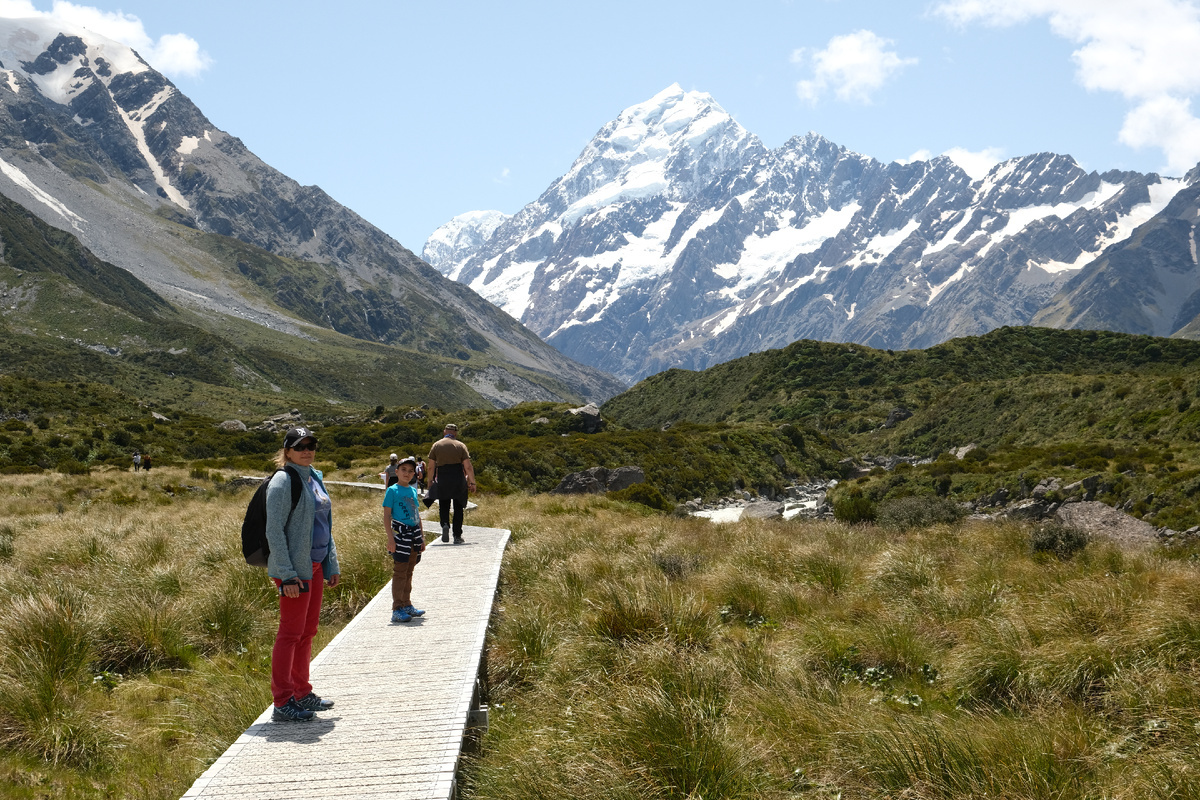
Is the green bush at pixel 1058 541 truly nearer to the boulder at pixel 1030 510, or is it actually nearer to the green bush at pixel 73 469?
the boulder at pixel 1030 510

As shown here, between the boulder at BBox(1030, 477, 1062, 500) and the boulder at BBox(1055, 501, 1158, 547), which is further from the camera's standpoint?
the boulder at BBox(1030, 477, 1062, 500)

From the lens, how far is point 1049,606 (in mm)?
7551

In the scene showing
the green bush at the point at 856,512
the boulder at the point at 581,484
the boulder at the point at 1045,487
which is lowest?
the boulder at the point at 581,484

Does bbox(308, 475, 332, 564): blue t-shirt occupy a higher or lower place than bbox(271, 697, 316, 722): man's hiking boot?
higher

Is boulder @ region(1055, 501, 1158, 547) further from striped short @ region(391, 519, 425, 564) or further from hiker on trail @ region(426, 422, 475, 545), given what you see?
striped short @ region(391, 519, 425, 564)

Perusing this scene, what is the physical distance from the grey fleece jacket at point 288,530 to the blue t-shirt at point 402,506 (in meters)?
3.16

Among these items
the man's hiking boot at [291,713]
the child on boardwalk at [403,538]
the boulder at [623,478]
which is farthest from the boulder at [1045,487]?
the man's hiking boot at [291,713]

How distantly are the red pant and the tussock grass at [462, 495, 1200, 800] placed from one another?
1745 mm

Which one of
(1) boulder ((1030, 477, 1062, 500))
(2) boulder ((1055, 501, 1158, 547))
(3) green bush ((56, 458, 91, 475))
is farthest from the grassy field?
(3) green bush ((56, 458, 91, 475))

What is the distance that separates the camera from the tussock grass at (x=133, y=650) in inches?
229

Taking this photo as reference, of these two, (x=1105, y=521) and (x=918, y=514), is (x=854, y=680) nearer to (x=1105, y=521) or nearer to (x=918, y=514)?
(x=918, y=514)

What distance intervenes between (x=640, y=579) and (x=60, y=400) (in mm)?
74690

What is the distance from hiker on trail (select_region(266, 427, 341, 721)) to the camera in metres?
6.22

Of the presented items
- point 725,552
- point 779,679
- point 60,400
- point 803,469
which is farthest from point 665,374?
point 779,679
